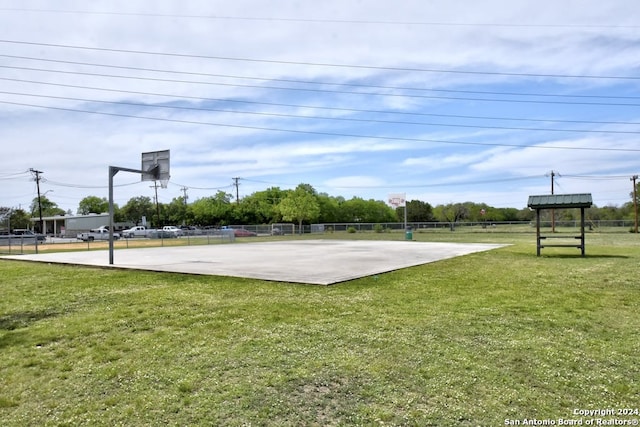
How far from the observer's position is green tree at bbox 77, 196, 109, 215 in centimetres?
11156

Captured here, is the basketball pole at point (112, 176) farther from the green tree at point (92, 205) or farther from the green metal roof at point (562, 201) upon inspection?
the green tree at point (92, 205)

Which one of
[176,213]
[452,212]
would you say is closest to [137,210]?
[176,213]

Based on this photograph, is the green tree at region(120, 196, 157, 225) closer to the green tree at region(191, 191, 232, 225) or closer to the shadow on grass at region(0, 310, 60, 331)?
the green tree at region(191, 191, 232, 225)

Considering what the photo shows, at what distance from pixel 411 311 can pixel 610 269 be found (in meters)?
8.36

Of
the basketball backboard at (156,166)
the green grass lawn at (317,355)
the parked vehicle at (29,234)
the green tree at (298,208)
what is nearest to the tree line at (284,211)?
the green tree at (298,208)

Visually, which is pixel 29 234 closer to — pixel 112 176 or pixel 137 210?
pixel 112 176

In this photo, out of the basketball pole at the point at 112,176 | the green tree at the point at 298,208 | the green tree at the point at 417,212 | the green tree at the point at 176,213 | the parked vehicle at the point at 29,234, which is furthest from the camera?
the green tree at the point at 417,212

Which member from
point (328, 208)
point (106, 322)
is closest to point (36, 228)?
point (328, 208)

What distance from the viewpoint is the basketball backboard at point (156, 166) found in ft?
59.2

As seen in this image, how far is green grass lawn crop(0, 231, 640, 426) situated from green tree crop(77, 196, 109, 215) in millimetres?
114990

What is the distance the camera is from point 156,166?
1817 centimetres

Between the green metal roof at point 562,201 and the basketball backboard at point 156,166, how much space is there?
14.7 m

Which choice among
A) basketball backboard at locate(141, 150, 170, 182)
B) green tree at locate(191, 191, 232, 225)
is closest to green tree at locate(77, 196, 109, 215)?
green tree at locate(191, 191, 232, 225)

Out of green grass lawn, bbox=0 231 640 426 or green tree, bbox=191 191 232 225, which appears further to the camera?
green tree, bbox=191 191 232 225
